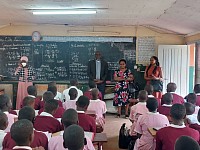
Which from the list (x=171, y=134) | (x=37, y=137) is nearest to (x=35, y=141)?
(x=37, y=137)

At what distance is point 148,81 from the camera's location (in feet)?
24.9

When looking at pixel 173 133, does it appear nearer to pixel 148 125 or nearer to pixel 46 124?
pixel 148 125

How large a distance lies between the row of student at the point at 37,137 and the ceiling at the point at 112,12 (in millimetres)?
2631

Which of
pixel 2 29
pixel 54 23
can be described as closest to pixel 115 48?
pixel 54 23

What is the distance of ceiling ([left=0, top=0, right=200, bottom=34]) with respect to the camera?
16.5ft

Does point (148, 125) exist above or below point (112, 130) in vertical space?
above

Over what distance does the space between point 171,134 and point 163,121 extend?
85cm

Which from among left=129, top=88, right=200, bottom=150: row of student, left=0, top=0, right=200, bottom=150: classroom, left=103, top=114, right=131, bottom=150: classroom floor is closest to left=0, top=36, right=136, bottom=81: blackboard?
left=0, top=0, right=200, bottom=150: classroom

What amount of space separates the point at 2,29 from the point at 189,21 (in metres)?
4.77

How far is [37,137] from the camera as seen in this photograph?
2.58 m

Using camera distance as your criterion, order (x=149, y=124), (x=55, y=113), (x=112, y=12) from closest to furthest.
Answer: (x=149, y=124) → (x=55, y=113) → (x=112, y=12)

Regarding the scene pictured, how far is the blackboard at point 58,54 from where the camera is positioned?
8.23 m

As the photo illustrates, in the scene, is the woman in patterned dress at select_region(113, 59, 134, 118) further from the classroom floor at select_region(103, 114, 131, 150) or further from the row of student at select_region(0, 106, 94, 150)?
the row of student at select_region(0, 106, 94, 150)

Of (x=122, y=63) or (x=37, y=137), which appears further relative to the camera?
(x=122, y=63)
